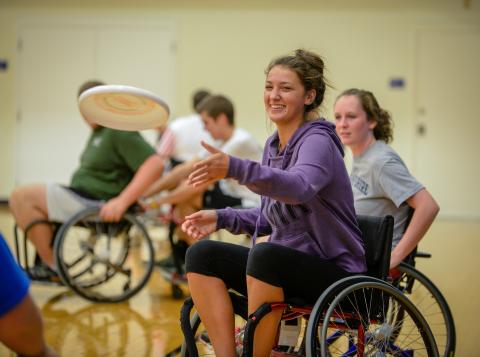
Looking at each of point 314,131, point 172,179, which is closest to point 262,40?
point 172,179

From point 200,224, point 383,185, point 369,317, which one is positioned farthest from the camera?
point 383,185

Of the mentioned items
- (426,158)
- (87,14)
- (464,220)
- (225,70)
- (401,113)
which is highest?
(87,14)

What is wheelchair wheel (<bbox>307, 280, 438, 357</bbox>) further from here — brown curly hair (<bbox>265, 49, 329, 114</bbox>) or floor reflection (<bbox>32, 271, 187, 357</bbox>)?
floor reflection (<bbox>32, 271, 187, 357</bbox>)

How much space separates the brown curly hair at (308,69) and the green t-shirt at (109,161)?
59.0 inches

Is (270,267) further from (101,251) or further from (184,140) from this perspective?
(184,140)

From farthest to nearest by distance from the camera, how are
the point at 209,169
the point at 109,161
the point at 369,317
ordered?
the point at 109,161
the point at 369,317
the point at 209,169

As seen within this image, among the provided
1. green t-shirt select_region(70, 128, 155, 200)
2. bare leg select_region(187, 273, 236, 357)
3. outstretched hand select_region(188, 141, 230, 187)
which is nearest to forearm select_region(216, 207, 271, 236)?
bare leg select_region(187, 273, 236, 357)

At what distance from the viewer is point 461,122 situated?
27.1ft

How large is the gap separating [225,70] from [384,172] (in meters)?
6.31

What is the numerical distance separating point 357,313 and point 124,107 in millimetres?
1109

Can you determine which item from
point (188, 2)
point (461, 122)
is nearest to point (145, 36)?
point (188, 2)

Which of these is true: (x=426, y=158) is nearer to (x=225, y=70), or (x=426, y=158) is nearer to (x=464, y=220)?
(x=464, y=220)

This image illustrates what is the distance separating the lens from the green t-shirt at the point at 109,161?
3.24 meters

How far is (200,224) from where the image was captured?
1.85 meters
